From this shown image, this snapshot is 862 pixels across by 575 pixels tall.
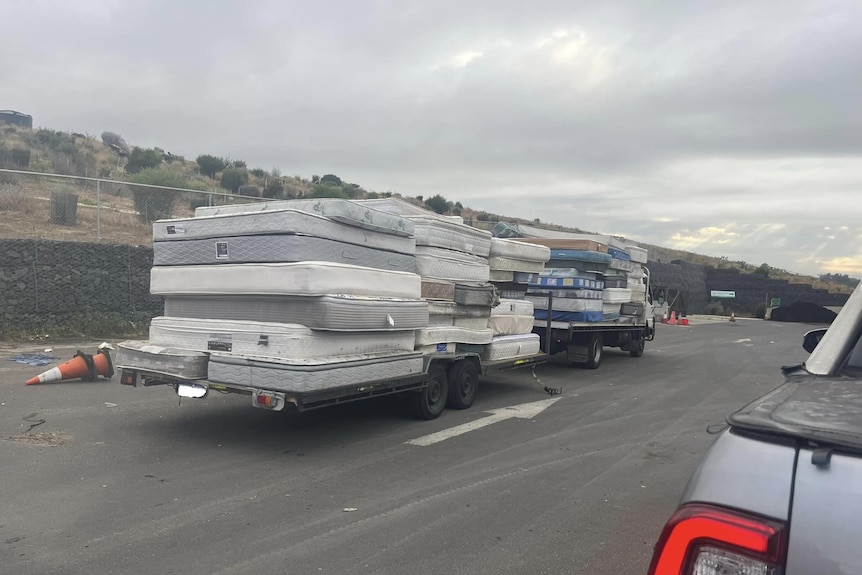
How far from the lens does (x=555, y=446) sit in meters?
7.39

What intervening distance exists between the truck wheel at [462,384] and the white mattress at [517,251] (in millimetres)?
1971

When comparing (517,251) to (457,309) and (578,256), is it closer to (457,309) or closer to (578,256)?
(457,309)

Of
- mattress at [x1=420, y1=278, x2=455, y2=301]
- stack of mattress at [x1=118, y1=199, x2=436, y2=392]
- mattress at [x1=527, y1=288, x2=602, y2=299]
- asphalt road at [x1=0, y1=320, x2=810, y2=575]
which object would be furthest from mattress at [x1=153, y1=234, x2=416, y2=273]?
mattress at [x1=527, y1=288, x2=602, y2=299]

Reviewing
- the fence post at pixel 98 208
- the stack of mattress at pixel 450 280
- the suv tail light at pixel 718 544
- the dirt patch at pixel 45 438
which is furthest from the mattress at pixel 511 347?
the fence post at pixel 98 208

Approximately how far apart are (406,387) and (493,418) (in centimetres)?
156

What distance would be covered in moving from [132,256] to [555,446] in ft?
41.1

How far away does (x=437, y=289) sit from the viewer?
860 cm

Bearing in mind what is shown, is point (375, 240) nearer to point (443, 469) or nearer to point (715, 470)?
point (443, 469)

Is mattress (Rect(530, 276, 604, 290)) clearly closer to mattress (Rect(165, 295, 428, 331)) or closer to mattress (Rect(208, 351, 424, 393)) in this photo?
mattress (Rect(165, 295, 428, 331))

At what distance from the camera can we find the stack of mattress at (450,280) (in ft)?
27.8

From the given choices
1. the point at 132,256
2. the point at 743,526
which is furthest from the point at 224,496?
the point at 132,256

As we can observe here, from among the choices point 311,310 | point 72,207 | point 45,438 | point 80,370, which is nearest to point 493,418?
point 311,310

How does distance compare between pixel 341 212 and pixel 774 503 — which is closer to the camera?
pixel 774 503

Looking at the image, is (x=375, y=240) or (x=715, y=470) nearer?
(x=715, y=470)
